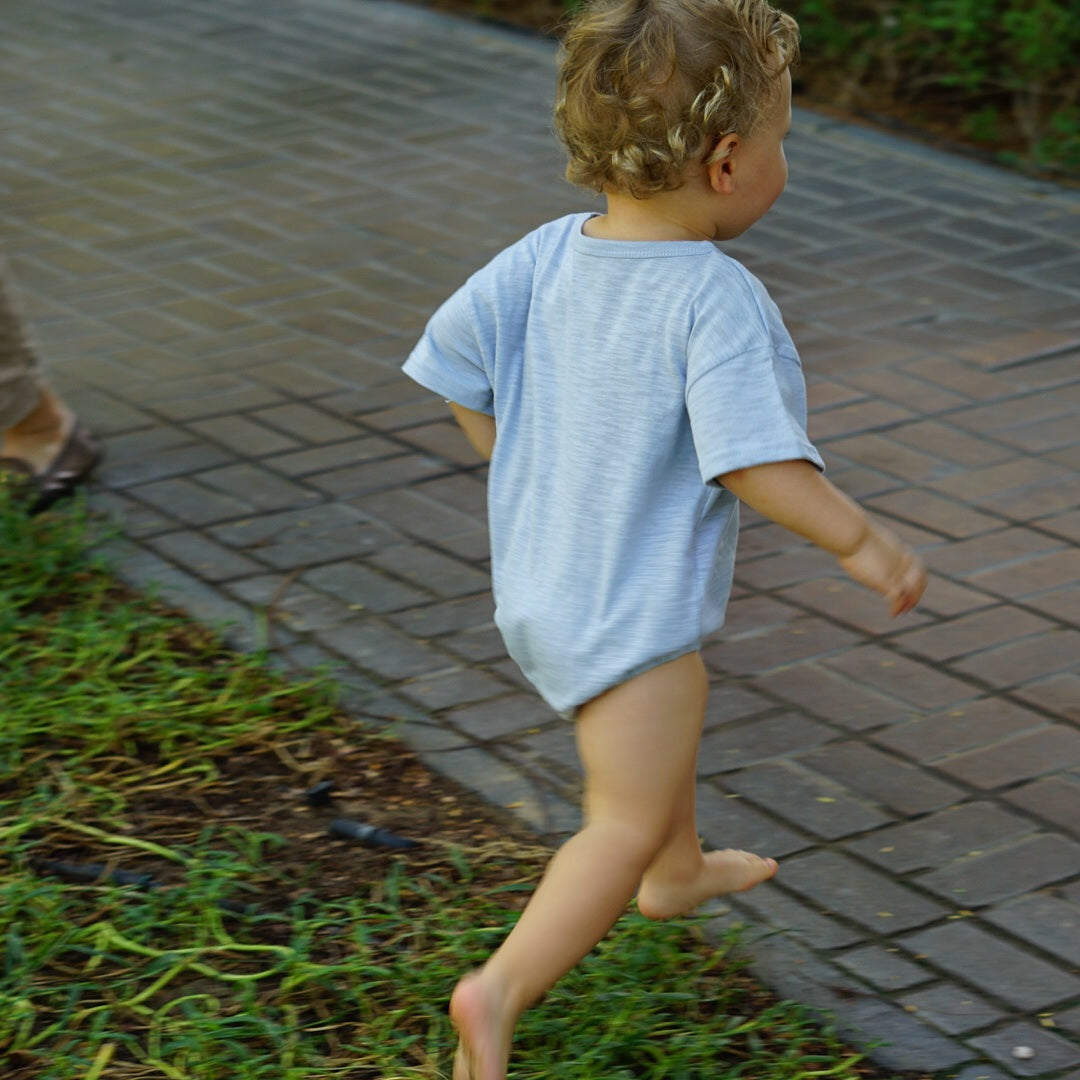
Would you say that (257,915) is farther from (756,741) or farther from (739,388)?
(739,388)

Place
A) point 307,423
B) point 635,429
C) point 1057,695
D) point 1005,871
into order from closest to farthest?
point 635,429 → point 1005,871 → point 1057,695 → point 307,423

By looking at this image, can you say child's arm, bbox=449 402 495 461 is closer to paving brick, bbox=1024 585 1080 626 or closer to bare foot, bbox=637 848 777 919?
bare foot, bbox=637 848 777 919

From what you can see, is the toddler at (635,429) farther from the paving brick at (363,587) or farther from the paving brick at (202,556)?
the paving brick at (202,556)

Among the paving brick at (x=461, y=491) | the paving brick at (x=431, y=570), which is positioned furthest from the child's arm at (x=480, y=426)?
the paving brick at (x=461, y=491)

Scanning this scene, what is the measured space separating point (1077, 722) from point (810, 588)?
72 cm

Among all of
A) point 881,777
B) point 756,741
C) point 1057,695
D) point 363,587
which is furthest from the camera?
point 363,587

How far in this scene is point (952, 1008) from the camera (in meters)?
2.53

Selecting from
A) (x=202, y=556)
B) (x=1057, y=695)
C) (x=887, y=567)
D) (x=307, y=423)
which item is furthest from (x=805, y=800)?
(x=307, y=423)

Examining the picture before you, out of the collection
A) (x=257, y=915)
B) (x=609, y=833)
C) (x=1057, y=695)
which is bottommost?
(x=257, y=915)

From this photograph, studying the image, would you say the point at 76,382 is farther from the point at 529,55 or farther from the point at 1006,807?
the point at 529,55

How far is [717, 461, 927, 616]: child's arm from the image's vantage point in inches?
85.7

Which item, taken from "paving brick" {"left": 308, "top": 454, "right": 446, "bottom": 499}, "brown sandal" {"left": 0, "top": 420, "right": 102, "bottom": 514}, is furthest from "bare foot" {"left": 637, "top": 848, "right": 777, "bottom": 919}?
"brown sandal" {"left": 0, "top": 420, "right": 102, "bottom": 514}

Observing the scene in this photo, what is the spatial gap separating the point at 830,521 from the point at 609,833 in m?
0.51

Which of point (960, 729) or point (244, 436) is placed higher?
point (960, 729)
